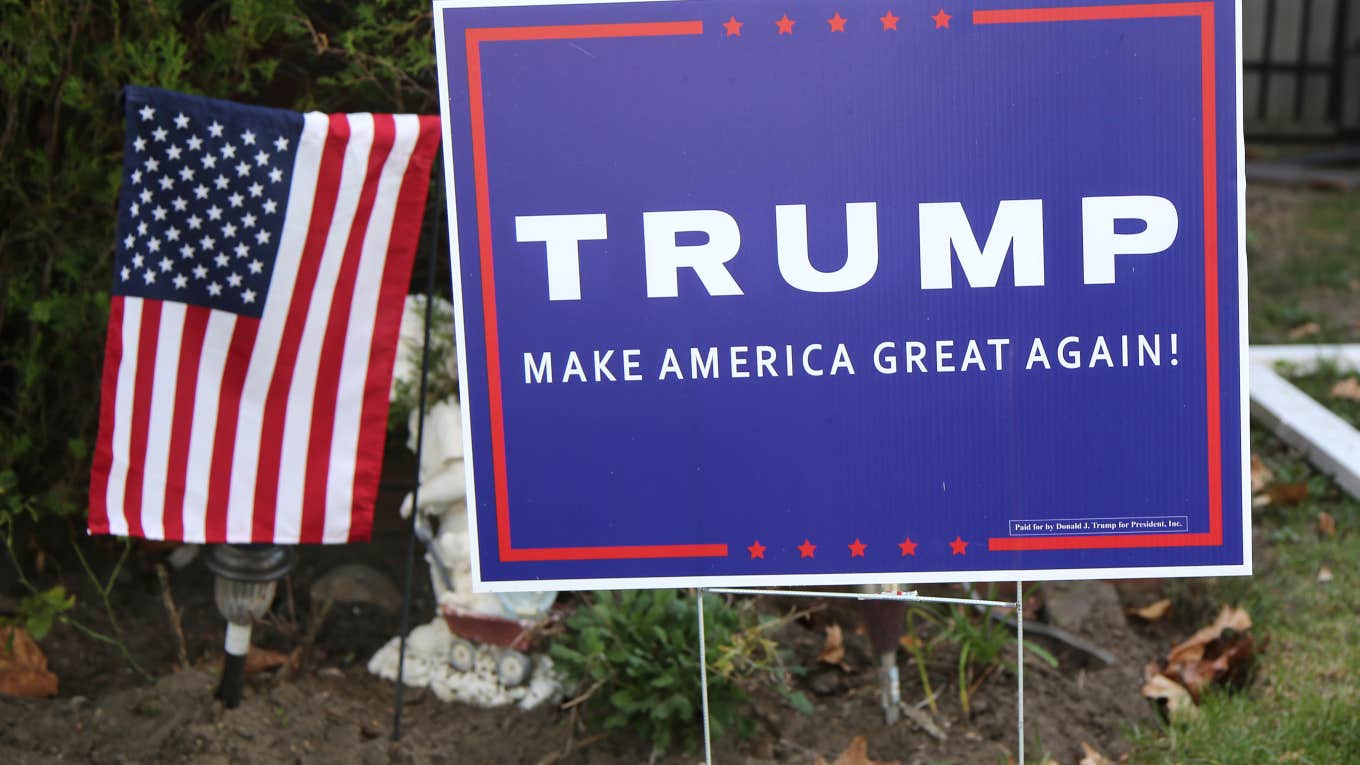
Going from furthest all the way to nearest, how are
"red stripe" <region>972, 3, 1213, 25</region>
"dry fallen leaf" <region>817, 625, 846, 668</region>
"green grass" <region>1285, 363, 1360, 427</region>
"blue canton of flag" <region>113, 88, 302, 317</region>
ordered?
"green grass" <region>1285, 363, 1360, 427</region> → "dry fallen leaf" <region>817, 625, 846, 668</region> → "blue canton of flag" <region>113, 88, 302, 317</region> → "red stripe" <region>972, 3, 1213, 25</region>

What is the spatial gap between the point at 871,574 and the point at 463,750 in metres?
1.18

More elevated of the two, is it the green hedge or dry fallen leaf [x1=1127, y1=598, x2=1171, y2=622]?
the green hedge

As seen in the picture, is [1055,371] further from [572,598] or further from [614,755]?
[572,598]

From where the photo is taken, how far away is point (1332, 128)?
12133mm

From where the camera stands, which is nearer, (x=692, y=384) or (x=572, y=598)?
(x=692, y=384)

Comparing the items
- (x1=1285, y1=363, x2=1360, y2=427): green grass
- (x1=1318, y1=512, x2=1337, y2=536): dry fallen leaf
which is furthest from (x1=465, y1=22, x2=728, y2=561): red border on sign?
(x1=1285, y1=363, x2=1360, y2=427): green grass

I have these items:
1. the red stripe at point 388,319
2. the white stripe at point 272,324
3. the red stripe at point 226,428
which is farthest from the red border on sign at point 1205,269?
the red stripe at point 226,428

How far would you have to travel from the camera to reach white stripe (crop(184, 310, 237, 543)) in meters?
3.04

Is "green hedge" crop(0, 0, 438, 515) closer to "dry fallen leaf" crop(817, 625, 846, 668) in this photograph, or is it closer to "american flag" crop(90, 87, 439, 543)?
"american flag" crop(90, 87, 439, 543)

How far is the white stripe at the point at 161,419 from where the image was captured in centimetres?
304

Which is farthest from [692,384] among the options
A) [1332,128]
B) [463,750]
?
[1332,128]

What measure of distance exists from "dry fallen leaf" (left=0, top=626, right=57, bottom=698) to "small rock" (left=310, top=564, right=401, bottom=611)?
2.28ft

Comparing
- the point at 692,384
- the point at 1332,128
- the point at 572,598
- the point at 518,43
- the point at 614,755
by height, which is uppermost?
the point at 1332,128

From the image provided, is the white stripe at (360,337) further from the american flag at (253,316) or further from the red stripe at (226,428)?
the red stripe at (226,428)
